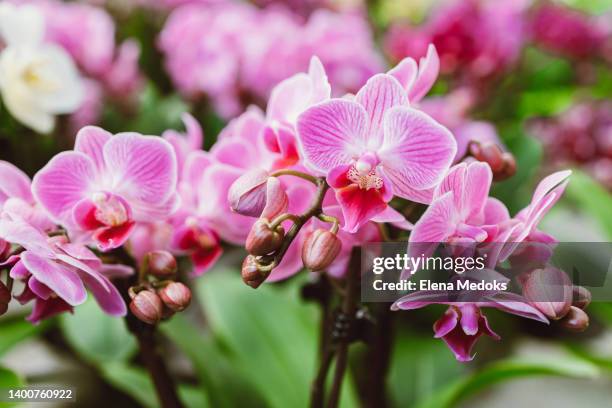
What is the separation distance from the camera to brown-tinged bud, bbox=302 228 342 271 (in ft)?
0.92

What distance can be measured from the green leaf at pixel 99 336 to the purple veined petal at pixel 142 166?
265mm

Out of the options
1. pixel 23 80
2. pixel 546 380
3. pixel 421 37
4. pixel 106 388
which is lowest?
pixel 106 388

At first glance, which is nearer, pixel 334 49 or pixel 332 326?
pixel 332 326

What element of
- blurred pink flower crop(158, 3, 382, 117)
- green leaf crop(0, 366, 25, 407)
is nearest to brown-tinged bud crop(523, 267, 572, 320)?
green leaf crop(0, 366, 25, 407)

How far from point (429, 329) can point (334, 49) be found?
0.37m

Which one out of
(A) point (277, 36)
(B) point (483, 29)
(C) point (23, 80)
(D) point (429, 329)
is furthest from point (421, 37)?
(C) point (23, 80)

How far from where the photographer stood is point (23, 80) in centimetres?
53

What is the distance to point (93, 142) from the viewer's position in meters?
0.32

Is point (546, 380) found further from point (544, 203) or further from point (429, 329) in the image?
point (544, 203)

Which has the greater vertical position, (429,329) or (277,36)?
(277,36)

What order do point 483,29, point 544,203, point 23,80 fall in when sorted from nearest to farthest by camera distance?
point 544,203 < point 23,80 < point 483,29

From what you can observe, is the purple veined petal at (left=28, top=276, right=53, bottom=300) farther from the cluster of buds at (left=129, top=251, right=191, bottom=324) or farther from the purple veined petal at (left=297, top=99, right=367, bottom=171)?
the purple veined petal at (left=297, top=99, right=367, bottom=171)

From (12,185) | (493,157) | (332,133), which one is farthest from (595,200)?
(12,185)

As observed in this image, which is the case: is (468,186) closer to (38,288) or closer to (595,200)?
(38,288)
